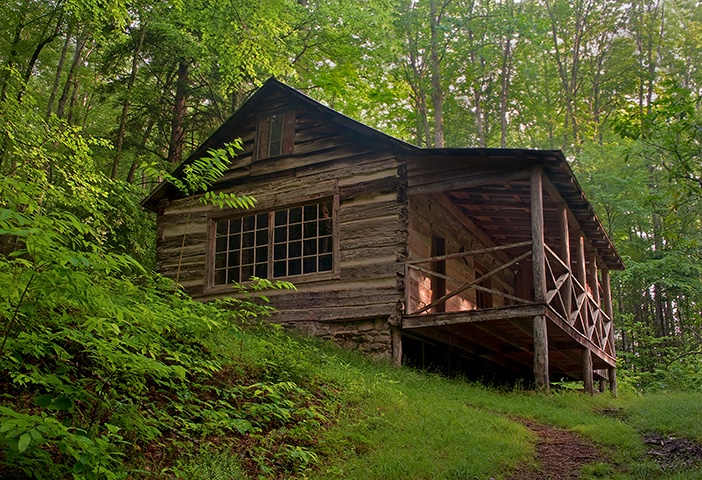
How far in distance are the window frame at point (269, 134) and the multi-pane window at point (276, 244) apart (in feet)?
4.75

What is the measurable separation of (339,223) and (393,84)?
18878 millimetres

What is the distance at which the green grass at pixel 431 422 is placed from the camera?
22.0ft

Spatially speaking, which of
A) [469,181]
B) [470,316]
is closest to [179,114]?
[469,181]

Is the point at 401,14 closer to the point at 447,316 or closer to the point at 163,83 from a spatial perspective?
the point at 163,83

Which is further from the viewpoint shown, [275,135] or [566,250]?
[275,135]

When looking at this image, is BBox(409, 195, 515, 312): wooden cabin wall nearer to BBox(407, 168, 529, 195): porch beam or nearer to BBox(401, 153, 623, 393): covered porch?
BBox(401, 153, 623, 393): covered porch

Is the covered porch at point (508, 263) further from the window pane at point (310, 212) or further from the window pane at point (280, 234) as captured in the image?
the window pane at point (280, 234)

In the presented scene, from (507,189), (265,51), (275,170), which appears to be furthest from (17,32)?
(507,189)

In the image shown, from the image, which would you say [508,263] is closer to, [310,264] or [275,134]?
[310,264]

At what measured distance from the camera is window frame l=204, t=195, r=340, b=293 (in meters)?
13.9

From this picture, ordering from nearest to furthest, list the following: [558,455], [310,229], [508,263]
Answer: [558,455]
[508,263]
[310,229]

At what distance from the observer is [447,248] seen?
15867mm

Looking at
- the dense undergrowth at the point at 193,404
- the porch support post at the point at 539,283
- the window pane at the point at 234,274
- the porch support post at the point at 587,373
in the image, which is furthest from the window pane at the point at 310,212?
the porch support post at the point at 587,373

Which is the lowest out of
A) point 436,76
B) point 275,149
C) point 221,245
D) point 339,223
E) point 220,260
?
point 220,260
